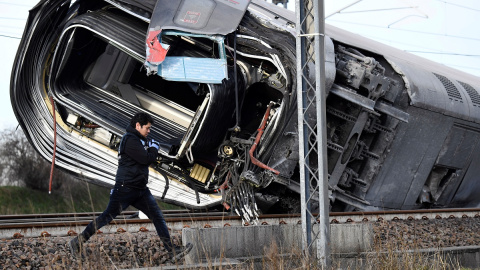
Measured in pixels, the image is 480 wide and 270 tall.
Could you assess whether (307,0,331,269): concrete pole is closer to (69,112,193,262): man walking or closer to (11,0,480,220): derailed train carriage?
(69,112,193,262): man walking

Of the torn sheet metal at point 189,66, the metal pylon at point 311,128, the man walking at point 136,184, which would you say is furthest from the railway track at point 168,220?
the torn sheet metal at point 189,66

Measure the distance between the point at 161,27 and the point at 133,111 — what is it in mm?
2019

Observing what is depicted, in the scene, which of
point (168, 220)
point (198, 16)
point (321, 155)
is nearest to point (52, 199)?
point (198, 16)

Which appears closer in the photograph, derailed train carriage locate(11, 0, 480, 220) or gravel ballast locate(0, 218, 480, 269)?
gravel ballast locate(0, 218, 480, 269)

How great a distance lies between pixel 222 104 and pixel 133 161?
4.02 meters

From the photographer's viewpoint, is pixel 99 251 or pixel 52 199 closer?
pixel 99 251

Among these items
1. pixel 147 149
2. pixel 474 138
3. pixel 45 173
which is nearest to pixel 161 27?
pixel 147 149

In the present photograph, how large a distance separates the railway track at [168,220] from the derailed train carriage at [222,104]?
1.66 feet

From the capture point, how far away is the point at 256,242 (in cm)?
714

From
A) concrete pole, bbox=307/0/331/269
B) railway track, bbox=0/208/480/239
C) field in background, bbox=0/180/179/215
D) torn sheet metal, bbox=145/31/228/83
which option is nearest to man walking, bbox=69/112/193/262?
railway track, bbox=0/208/480/239

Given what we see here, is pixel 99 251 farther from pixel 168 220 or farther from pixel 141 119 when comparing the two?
pixel 168 220

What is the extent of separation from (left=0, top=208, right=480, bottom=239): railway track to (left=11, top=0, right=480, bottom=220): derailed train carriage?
0.50 m

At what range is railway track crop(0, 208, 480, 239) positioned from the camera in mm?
7484

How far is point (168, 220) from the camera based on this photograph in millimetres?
8688
